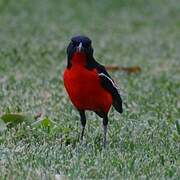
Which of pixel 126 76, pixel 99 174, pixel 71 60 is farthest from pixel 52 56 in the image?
pixel 99 174

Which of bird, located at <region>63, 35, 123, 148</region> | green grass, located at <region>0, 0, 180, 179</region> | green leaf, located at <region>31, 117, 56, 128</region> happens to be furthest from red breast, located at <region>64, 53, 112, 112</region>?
green leaf, located at <region>31, 117, 56, 128</region>

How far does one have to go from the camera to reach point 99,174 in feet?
15.4

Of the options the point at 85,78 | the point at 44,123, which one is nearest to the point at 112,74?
the point at 44,123

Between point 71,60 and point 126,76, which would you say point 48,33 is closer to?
point 126,76

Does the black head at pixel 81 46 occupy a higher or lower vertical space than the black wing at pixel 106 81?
higher

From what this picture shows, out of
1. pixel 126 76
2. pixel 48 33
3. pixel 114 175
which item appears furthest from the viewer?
pixel 48 33

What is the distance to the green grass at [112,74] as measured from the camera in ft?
16.4

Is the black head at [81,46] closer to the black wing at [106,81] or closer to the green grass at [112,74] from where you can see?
the black wing at [106,81]

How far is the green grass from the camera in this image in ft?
16.4

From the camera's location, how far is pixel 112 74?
31.8ft

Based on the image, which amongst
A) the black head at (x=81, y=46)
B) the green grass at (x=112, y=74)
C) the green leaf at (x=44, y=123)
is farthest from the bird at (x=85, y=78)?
the green leaf at (x=44, y=123)

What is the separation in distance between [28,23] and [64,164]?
900cm

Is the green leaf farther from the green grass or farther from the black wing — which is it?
the black wing

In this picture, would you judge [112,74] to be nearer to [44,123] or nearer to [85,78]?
[44,123]
